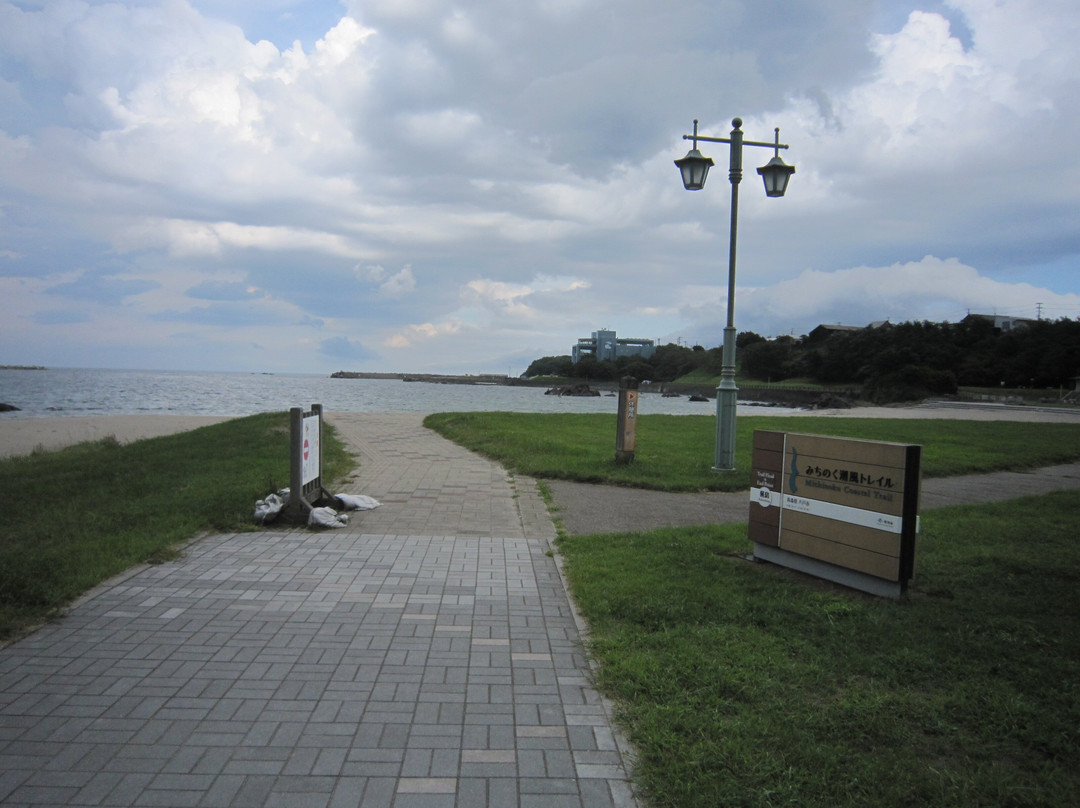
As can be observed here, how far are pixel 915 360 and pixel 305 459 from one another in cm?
10622

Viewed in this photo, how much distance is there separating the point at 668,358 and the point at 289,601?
178248 mm

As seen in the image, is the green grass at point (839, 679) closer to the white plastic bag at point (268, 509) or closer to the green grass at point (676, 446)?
the white plastic bag at point (268, 509)

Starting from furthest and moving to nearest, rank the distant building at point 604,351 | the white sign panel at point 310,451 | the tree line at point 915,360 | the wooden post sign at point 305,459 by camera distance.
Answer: the distant building at point 604,351 < the tree line at point 915,360 < the white sign panel at point 310,451 < the wooden post sign at point 305,459

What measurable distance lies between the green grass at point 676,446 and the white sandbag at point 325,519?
4556 mm

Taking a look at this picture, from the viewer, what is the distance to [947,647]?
170 inches

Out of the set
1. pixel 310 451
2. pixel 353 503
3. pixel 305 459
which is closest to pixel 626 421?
pixel 353 503

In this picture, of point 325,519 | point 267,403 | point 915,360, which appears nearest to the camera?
point 325,519

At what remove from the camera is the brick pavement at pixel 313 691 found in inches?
112

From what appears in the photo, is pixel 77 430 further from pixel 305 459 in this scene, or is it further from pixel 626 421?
pixel 305 459

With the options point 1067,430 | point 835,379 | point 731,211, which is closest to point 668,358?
point 835,379

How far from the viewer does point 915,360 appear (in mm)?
98938

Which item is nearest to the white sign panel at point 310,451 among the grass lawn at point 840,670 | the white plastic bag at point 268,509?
the white plastic bag at point 268,509

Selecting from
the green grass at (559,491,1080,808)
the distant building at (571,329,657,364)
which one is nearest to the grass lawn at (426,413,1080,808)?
the green grass at (559,491,1080,808)

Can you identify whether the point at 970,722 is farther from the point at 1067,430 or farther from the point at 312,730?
the point at 1067,430
